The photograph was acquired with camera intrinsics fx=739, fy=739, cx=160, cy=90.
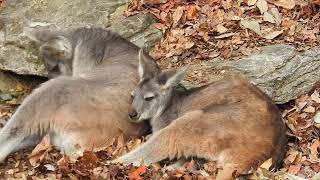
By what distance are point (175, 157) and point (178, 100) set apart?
100cm

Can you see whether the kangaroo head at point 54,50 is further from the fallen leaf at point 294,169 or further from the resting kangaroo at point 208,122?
the fallen leaf at point 294,169

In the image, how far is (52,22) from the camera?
11000 mm

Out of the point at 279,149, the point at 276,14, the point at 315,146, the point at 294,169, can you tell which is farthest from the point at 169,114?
the point at 276,14

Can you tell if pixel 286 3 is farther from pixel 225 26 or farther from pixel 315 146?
pixel 315 146

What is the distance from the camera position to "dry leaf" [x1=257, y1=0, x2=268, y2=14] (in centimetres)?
1079

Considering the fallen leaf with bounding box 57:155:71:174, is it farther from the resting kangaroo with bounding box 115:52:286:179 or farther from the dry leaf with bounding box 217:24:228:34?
the dry leaf with bounding box 217:24:228:34

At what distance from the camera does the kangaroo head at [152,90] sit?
336 inches

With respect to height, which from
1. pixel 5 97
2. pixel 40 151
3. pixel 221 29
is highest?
pixel 221 29

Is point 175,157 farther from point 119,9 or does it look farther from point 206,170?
point 119,9

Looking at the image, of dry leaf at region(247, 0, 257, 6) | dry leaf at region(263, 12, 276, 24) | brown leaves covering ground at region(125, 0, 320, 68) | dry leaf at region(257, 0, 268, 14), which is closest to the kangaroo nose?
brown leaves covering ground at region(125, 0, 320, 68)

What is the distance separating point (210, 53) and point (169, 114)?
1.87 meters

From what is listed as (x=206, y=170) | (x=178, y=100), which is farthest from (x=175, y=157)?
(x=178, y=100)

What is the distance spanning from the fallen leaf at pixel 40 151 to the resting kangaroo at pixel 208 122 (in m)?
0.85

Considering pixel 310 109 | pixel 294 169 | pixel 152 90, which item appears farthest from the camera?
pixel 310 109
